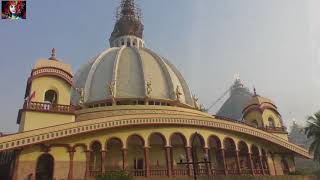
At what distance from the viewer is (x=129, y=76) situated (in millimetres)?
32969

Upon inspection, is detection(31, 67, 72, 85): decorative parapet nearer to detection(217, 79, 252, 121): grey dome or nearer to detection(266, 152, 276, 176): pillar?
detection(266, 152, 276, 176): pillar

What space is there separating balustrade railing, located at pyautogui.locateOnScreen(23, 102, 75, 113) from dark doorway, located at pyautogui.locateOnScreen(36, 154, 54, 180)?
3433mm

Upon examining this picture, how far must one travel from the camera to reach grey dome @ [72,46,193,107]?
104 feet

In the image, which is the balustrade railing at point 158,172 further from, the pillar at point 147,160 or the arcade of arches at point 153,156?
the pillar at point 147,160

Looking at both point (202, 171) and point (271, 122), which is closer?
point (202, 171)

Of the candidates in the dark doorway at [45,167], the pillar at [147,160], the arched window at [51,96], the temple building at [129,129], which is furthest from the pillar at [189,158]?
the arched window at [51,96]

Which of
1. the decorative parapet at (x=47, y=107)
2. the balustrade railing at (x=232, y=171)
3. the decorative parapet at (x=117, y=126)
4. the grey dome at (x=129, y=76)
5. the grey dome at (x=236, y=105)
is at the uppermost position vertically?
the grey dome at (x=236, y=105)

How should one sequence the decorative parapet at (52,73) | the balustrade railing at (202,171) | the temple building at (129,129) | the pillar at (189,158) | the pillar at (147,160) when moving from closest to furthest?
the temple building at (129,129) < the pillar at (147,160) < the pillar at (189,158) < the balustrade railing at (202,171) < the decorative parapet at (52,73)

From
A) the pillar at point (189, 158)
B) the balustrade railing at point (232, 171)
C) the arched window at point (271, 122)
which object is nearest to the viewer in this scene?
the pillar at point (189, 158)

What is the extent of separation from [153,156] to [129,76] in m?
9.71

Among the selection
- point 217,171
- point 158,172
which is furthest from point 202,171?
point 158,172

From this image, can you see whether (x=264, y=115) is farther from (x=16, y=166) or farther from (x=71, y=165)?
(x=16, y=166)

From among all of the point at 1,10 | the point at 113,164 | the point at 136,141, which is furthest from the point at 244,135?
the point at 1,10

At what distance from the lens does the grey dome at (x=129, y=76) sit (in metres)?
31.7
